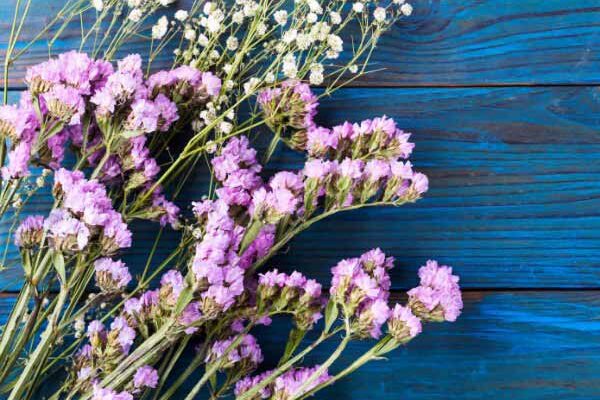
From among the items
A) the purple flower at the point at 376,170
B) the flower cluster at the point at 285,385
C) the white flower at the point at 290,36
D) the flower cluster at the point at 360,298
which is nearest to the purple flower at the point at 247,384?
the flower cluster at the point at 285,385

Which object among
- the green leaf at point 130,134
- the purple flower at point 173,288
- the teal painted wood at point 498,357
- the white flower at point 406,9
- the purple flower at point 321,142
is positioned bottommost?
the teal painted wood at point 498,357

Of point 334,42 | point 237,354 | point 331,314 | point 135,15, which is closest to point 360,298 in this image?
point 331,314

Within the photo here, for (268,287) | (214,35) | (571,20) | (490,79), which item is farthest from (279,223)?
(571,20)

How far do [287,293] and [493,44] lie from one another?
0.37 m

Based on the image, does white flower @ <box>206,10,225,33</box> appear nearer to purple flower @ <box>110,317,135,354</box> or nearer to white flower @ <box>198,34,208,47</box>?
white flower @ <box>198,34,208,47</box>

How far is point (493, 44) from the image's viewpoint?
781 mm

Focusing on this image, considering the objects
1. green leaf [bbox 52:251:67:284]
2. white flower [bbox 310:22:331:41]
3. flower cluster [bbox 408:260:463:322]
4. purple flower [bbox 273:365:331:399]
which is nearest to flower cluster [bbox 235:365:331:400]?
purple flower [bbox 273:365:331:399]

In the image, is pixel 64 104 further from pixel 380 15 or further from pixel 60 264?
pixel 380 15

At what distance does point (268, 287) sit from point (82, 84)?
24cm

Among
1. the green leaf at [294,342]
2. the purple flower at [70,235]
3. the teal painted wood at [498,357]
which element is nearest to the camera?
the purple flower at [70,235]

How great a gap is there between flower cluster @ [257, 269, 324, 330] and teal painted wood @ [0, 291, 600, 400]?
0.13 metres

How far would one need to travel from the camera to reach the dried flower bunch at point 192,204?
58 cm

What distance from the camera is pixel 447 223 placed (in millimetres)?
773

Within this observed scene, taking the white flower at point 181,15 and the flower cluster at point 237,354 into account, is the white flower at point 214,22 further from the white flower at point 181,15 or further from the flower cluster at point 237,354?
the flower cluster at point 237,354
